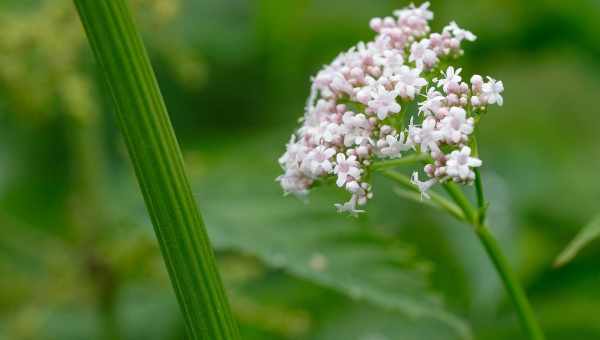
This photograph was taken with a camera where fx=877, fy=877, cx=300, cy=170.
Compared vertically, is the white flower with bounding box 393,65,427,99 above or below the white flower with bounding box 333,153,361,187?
above

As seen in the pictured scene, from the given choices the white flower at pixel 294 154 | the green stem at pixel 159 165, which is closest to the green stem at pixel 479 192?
the white flower at pixel 294 154

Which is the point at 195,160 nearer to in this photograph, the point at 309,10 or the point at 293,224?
the point at 293,224

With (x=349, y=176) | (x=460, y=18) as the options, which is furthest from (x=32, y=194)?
(x=349, y=176)

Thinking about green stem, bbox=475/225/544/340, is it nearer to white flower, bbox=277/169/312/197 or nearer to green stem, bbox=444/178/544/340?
green stem, bbox=444/178/544/340

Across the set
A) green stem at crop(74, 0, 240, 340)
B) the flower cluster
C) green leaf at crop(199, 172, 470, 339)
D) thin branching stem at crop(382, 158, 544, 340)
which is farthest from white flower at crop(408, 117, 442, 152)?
green leaf at crop(199, 172, 470, 339)

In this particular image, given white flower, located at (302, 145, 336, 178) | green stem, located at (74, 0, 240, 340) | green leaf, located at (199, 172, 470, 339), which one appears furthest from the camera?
green leaf, located at (199, 172, 470, 339)

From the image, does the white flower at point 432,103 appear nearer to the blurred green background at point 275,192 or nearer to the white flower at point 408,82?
the white flower at point 408,82
